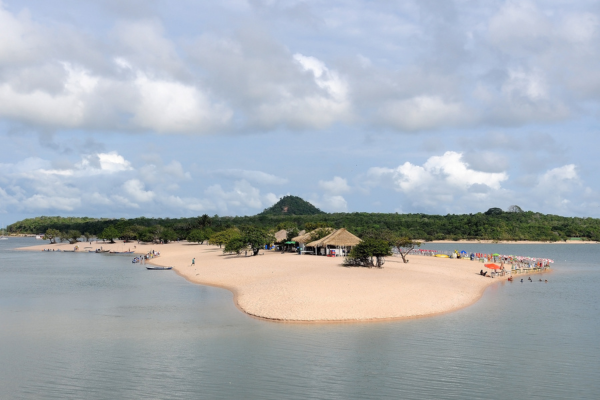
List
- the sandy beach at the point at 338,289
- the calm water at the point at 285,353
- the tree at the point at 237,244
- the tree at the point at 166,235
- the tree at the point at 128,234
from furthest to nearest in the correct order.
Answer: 1. the tree at the point at 128,234
2. the tree at the point at 166,235
3. the tree at the point at 237,244
4. the sandy beach at the point at 338,289
5. the calm water at the point at 285,353

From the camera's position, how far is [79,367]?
18.8 meters

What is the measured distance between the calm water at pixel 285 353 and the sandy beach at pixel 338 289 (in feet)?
4.85

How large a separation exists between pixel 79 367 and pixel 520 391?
50.6ft

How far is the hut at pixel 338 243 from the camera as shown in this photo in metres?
54.8

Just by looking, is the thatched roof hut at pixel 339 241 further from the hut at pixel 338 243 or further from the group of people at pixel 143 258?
the group of people at pixel 143 258

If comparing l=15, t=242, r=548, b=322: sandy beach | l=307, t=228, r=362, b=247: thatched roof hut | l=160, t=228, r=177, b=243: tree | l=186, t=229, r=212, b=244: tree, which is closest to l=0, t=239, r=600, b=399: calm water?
l=15, t=242, r=548, b=322: sandy beach

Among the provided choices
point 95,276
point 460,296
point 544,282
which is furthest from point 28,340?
point 544,282

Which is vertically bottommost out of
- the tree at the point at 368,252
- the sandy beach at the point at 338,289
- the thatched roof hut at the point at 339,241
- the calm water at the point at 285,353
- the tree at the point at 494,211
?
the calm water at the point at 285,353

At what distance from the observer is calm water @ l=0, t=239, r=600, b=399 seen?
1633 cm

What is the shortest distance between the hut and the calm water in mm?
22683

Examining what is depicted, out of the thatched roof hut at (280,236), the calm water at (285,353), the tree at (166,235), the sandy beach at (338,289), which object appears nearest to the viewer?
the calm water at (285,353)

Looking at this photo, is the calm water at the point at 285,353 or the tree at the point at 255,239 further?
the tree at the point at 255,239

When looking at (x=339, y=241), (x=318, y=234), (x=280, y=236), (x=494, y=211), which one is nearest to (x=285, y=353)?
(x=339, y=241)

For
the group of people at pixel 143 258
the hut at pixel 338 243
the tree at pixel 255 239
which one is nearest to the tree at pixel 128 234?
the group of people at pixel 143 258
